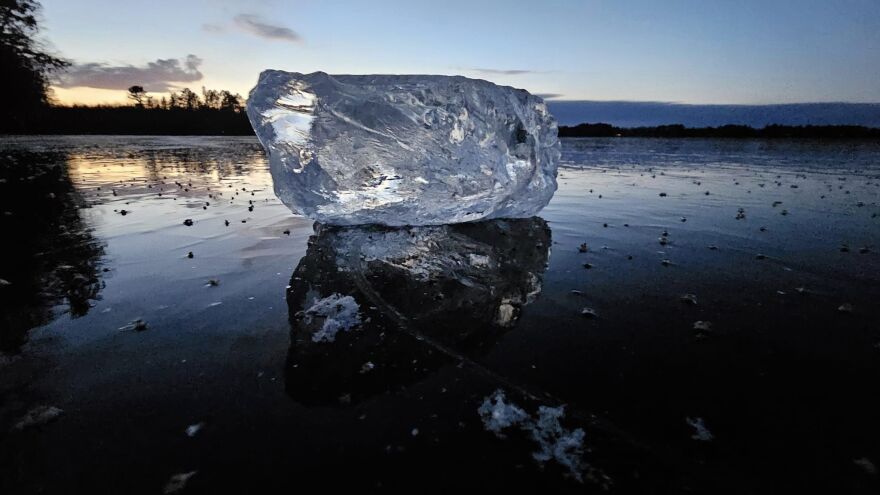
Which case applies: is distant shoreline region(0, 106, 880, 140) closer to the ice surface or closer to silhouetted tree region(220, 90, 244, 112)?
silhouetted tree region(220, 90, 244, 112)

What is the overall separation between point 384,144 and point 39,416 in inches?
189

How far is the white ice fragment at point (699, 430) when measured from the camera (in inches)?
75.5

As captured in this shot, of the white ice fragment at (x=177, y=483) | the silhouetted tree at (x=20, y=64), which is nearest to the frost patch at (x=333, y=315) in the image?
the white ice fragment at (x=177, y=483)

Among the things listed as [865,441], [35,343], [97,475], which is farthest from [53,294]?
[865,441]

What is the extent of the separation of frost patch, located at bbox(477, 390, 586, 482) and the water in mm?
28

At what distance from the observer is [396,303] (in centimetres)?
344

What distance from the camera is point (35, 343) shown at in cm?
271

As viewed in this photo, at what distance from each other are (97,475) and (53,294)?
284cm

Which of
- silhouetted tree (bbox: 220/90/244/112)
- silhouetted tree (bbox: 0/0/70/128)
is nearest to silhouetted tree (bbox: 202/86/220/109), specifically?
silhouetted tree (bbox: 220/90/244/112)

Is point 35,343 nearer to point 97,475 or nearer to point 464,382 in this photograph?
point 97,475

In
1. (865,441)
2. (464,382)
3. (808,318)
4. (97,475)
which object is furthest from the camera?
(808,318)

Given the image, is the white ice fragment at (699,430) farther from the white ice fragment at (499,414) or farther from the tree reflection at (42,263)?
the tree reflection at (42,263)

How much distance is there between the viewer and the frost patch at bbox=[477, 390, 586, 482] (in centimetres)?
179

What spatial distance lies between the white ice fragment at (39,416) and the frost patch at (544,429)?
7.08 ft
